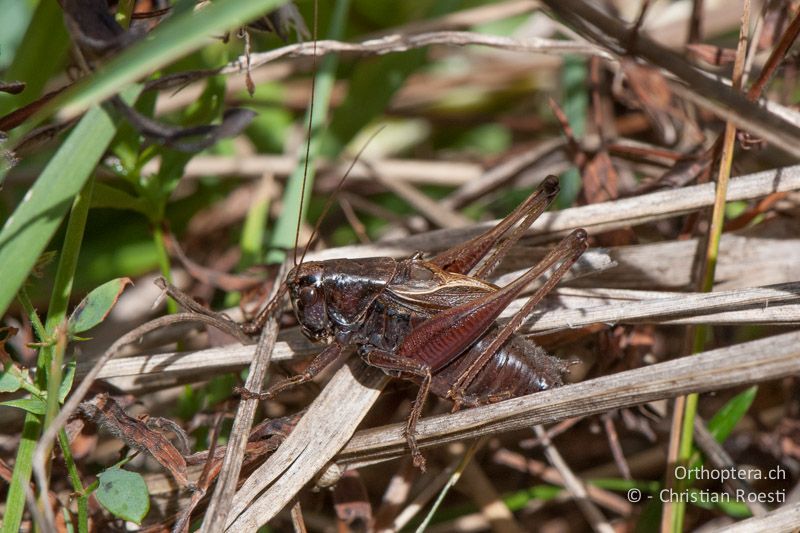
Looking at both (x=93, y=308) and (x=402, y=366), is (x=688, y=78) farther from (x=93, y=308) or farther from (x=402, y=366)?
(x=93, y=308)

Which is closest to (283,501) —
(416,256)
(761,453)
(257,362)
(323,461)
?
(323,461)

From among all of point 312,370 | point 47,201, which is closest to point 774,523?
point 312,370

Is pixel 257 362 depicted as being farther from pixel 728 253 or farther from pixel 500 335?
pixel 728 253

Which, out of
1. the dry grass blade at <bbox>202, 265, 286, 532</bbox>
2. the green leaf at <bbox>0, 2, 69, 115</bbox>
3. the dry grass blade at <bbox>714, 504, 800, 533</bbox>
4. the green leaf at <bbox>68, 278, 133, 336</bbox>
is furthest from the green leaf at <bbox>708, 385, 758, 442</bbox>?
the green leaf at <bbox>0, 2, 69, 115</bbox>

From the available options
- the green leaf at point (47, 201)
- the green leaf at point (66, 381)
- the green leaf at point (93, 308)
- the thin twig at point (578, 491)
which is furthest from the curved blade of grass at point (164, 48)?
the thin twig at point (578, 491)

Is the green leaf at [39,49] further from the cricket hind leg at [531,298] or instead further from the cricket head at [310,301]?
the cricket hind leg at [531,298]

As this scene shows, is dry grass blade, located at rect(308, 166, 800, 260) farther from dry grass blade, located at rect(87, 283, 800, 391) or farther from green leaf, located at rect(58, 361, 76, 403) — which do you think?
green leaf, located at rect(58, 361, 76, 403)
